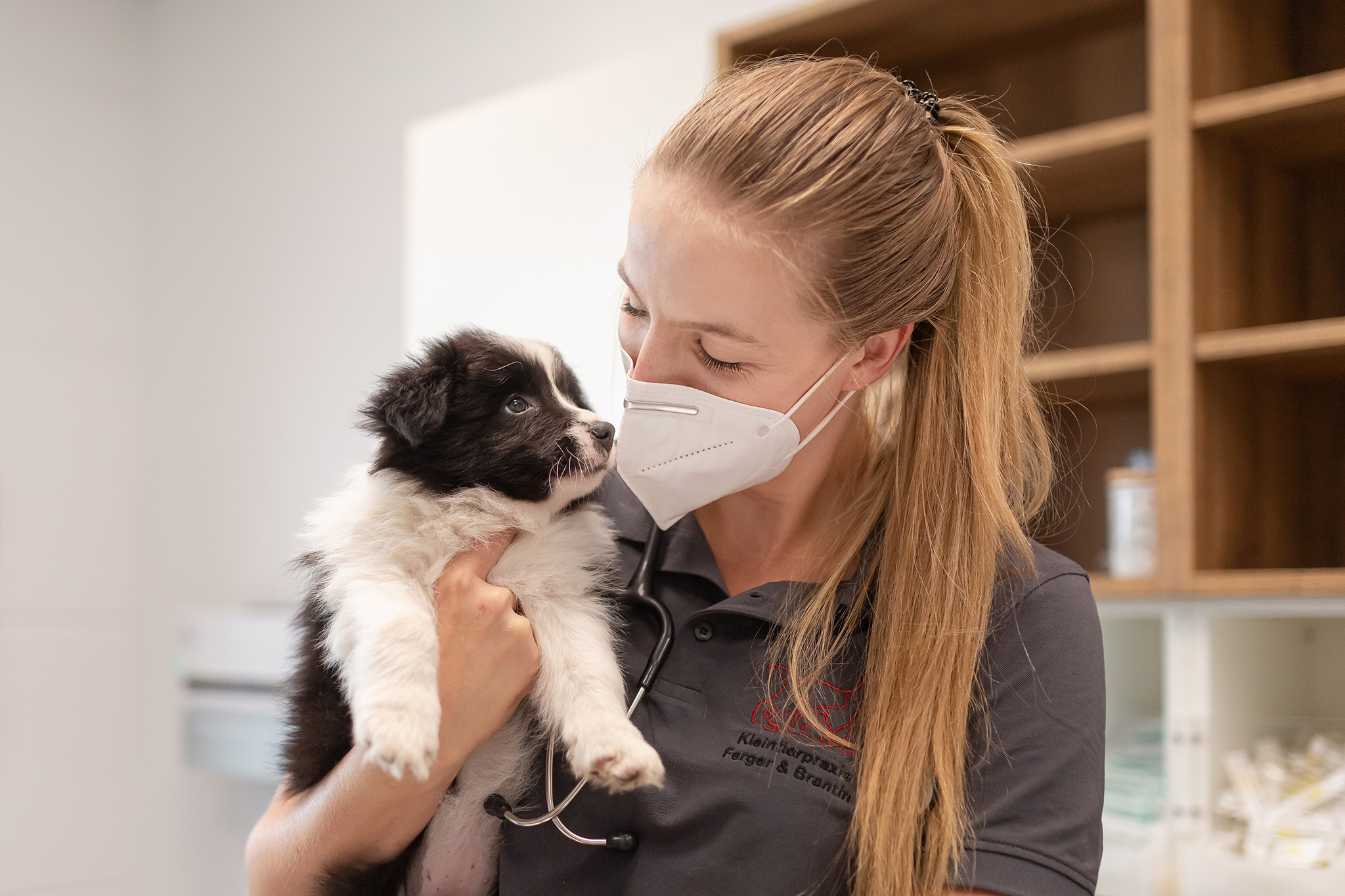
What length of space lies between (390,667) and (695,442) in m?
0.44

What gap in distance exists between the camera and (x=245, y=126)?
4137 mm

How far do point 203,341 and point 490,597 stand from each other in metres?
3.42

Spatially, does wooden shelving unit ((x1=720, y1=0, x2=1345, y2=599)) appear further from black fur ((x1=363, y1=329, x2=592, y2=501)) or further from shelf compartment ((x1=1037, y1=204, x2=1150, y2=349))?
black fur ((x1=363, y1=329, x2=592, y2=501))

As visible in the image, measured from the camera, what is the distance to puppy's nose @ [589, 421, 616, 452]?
4.55 ft

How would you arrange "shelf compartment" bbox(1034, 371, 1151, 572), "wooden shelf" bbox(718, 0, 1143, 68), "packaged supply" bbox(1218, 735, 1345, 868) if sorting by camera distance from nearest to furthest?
"packaged supply" bbox(1218, 735, 1345, 868) < "wooden shelf" bbox(718, 0, 1143, 68) < "shelf compartment" bbox(1034, 371, 1151, 572)

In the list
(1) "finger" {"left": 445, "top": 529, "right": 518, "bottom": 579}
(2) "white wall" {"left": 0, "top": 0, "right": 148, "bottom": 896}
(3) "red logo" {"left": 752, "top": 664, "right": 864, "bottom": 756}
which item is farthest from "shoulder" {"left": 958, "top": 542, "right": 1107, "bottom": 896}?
(2) "white wall" {"left": 0, "top": 0, "right": 148, "bottom": 896}

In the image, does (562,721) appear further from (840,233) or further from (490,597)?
(840,233)

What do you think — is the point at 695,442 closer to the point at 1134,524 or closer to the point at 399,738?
the point at 399,738

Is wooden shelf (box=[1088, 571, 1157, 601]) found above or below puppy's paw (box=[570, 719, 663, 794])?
above

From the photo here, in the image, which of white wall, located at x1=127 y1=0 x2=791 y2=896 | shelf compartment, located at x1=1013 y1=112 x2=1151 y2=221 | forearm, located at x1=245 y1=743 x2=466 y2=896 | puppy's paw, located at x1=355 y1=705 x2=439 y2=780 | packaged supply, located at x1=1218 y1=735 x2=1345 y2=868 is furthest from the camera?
white wall, located at x1=127 y1=0 x2=791 y2=896

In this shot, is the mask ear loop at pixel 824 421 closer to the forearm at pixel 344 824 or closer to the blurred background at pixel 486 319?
the blurred background at pixel 486 319

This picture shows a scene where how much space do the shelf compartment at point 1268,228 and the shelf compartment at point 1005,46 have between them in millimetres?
447

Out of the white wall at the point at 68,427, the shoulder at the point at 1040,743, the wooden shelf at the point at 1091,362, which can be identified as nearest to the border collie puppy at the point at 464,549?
the shoulder at the point at 1040,743

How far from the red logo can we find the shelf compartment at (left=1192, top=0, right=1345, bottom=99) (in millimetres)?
1594
